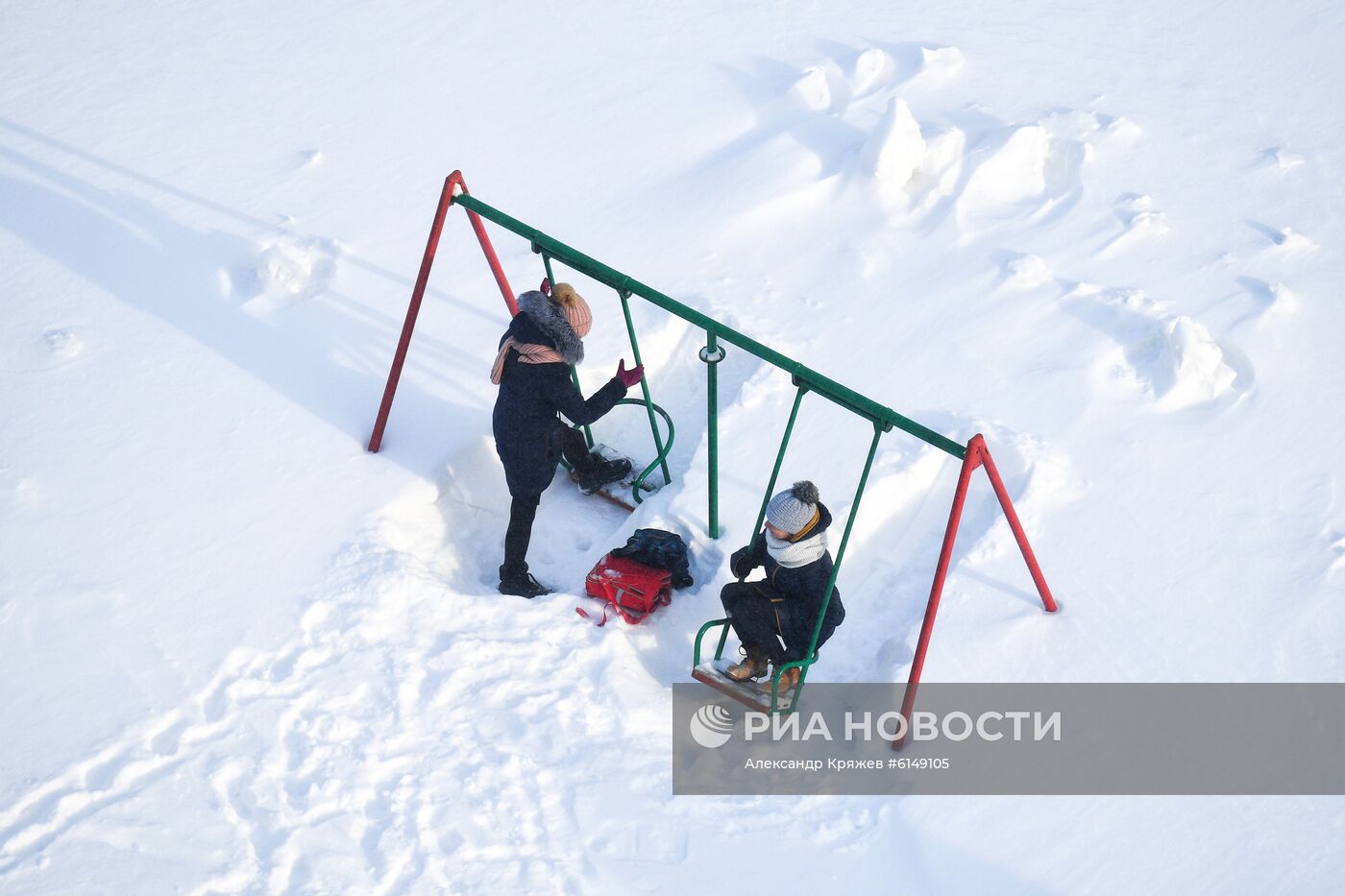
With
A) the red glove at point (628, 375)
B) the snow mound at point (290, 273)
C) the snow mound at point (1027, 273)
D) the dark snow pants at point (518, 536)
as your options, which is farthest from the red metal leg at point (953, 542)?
the snow mound at point (290, 273)

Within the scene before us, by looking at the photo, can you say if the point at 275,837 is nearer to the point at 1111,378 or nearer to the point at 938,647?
the point at 938,647

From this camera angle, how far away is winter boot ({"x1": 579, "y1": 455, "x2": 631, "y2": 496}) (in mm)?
5664

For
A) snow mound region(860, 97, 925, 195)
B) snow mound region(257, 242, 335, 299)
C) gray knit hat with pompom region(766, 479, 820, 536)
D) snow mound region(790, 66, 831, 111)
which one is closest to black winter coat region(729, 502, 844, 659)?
gray knit hat with pompom region(766, 479, 820, 536)

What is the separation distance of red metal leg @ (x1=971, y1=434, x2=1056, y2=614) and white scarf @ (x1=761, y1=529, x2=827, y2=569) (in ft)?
2.15

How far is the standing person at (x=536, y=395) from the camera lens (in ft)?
15.7

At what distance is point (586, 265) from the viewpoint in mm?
4949

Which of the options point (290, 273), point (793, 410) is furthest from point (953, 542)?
point (290, 273)

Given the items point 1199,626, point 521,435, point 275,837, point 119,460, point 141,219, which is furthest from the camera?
point 141,219

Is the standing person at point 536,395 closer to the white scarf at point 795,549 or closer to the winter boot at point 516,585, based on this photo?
the winter boot at point 516,585

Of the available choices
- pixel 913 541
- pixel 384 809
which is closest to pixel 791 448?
pixel 913 541

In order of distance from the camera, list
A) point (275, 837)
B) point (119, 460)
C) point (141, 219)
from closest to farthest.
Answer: point (275, 837), point (119, 460), point (141, 219)

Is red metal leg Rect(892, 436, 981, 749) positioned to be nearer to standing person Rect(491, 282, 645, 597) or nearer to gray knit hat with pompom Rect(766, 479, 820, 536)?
gray knit hat with pompom Rect(766, 479, 820, 536)

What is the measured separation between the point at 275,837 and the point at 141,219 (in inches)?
162

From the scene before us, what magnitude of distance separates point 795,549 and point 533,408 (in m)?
1.30
